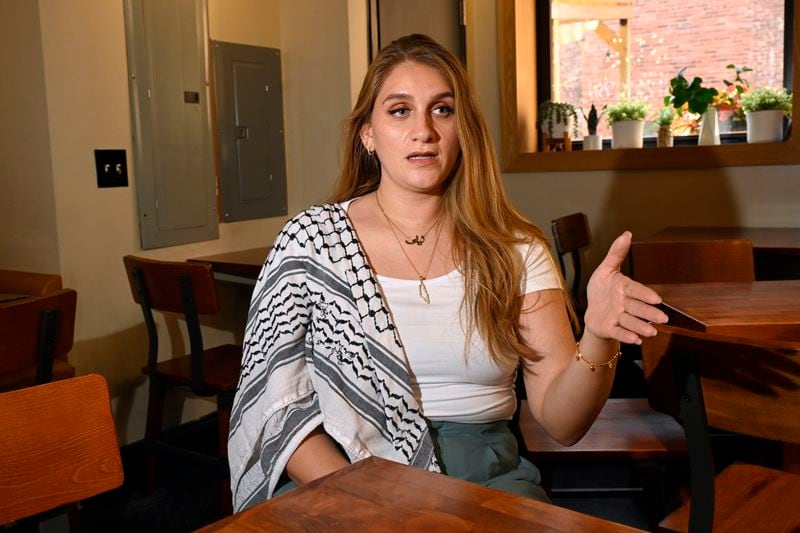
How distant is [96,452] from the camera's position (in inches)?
51.8

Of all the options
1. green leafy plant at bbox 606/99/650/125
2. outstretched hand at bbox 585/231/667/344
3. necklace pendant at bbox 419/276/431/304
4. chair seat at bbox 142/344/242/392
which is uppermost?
green leafy plant at bbox 606/99/650/125

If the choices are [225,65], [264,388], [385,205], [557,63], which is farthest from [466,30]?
[264,388]

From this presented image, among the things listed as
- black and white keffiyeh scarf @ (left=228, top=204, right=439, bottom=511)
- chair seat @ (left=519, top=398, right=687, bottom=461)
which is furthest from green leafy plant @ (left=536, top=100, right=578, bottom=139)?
black and white keffiyeh scarf @ (left=228, top=204, right=439, bottom=511)

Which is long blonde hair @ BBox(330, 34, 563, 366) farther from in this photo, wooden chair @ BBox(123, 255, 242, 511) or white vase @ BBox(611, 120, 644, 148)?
white vase @ BBox(611, 120, 644, 148)

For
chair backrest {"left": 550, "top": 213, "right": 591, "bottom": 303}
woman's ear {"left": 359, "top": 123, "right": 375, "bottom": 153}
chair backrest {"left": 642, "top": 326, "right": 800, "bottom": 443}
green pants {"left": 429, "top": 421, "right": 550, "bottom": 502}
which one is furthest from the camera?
chair backrest {"left": 550, "top": 213, "right": 591, "bottom": 303}

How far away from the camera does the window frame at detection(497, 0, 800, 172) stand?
3.91 metres

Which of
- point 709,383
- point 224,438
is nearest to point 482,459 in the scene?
point 709,383

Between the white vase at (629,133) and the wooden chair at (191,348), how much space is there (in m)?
2.27

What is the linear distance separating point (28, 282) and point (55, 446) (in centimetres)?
196

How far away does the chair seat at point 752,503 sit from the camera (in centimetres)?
160

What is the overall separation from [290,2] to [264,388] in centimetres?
307

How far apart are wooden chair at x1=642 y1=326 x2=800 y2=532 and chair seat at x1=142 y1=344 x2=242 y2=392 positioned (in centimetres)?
181

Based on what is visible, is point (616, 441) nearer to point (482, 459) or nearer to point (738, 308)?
point (738, 308)

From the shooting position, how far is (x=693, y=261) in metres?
3.00
